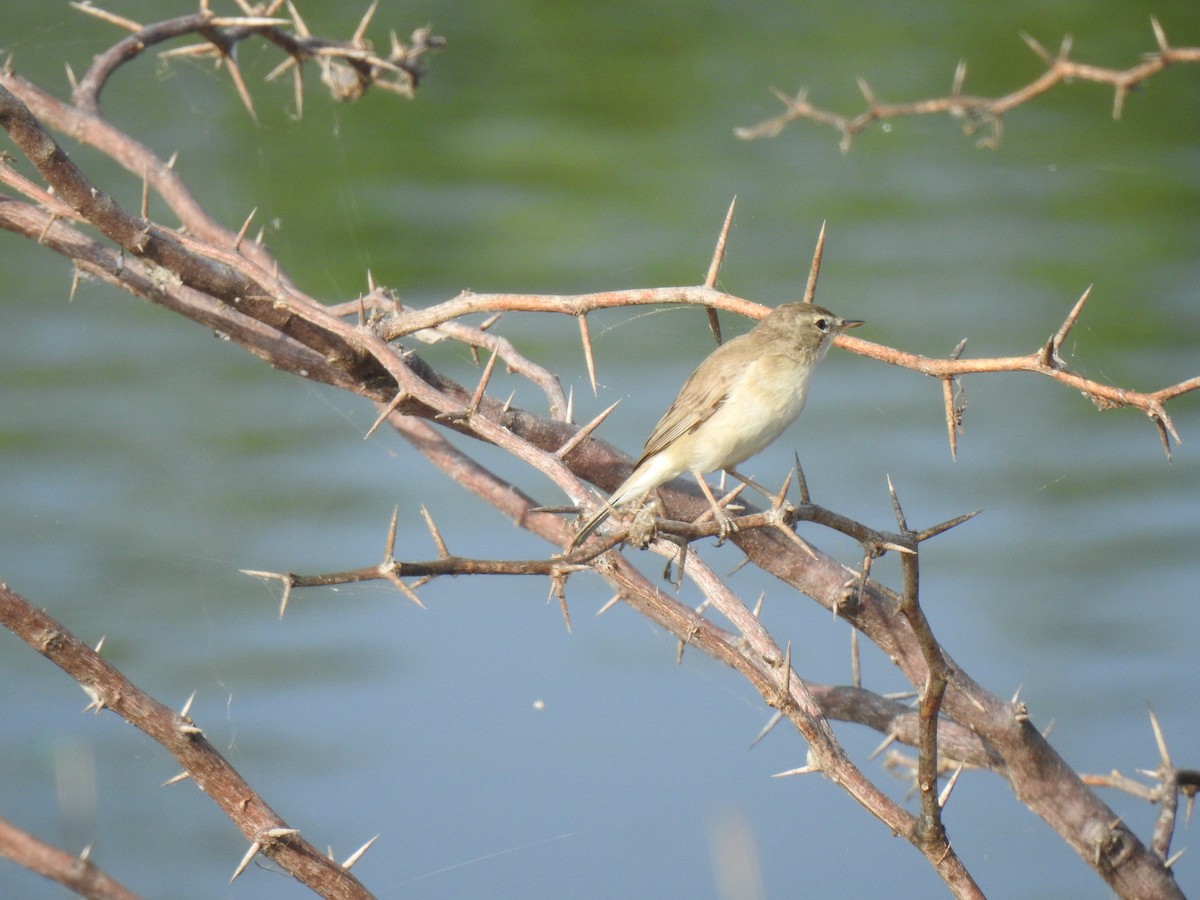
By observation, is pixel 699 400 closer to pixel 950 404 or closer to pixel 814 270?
pixel 814 270

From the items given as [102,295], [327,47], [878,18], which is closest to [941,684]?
[327,47]

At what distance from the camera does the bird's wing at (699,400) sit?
13.8 feet

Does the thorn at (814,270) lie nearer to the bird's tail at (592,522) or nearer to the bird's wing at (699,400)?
the bird's wing at (699,400)

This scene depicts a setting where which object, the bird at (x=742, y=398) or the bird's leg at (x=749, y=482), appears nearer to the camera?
the bird's leg at (x=749, y=482)

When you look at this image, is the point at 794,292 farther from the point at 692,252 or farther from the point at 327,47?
the point at 327,47

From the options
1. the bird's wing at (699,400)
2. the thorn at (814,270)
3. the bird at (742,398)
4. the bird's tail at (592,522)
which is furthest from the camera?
the bird's wing at (699,400)

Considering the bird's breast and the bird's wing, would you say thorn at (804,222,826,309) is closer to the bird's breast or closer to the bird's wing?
the bird's breast

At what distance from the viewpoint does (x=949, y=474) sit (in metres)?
9.89

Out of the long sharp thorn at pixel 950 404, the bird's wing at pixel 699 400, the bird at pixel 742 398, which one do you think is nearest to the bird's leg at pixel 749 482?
the bird at pixel 742 398

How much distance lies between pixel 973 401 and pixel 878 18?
7.68m

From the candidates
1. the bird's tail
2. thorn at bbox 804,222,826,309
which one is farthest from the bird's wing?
the bird's tail

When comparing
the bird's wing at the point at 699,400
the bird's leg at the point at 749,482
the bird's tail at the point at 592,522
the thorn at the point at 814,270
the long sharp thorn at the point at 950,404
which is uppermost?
the bird's wing at the point at 699,400

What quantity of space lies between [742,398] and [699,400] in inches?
7.5

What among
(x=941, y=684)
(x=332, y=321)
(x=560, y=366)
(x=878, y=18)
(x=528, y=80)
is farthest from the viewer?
(x=878, y=18)
